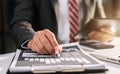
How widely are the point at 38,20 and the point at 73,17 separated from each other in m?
0.20

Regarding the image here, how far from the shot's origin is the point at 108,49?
101cm

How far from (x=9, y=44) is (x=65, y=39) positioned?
1.29 metres

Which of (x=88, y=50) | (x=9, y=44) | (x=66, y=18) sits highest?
(x=66, y=18)

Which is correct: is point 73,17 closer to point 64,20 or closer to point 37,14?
point 64,20

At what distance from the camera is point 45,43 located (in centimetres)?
87

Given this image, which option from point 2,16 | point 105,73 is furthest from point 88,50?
point 2,16

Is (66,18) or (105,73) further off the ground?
(66,18)

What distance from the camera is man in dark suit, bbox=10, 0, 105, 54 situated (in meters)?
0.88

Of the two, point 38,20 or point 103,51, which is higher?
point 38,20

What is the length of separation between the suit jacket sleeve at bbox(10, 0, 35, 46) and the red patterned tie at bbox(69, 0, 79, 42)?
22cm

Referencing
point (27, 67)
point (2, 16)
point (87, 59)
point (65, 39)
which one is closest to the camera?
point (27, 67)

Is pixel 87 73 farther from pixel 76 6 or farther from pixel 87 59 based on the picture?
pixel 76 6

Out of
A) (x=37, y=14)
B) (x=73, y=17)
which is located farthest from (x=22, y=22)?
A: (x=73, y=17)

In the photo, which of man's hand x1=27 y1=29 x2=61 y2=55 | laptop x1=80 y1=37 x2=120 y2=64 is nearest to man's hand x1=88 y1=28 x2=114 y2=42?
laptop x1=80 y1=37 x2=120 y2=64
